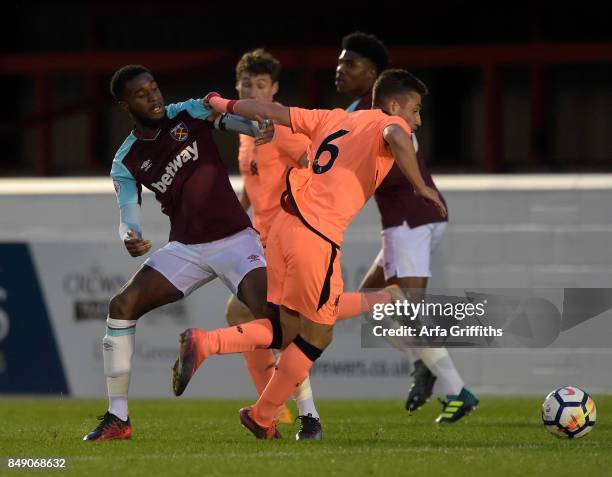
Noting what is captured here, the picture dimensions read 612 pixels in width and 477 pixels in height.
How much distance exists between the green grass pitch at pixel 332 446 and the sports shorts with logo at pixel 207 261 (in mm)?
776

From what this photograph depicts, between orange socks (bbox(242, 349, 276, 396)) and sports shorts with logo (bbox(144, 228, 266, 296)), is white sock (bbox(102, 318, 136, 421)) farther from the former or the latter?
orange socks (bbox(242, 349, 276, 396))

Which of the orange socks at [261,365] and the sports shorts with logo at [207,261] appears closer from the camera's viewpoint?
the sports shorts with logo at [207,261]

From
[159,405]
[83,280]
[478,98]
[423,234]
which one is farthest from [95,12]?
[423,234]

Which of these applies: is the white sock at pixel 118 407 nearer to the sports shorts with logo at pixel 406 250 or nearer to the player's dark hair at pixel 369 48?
the sports shorts with logo at pixel 406 250

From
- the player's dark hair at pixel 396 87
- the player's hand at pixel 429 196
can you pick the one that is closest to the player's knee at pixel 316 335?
the player's hand at pixel 429 196

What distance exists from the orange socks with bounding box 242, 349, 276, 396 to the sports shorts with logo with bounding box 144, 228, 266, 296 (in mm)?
400

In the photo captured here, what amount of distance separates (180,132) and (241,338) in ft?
3.87

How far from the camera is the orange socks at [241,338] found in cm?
709

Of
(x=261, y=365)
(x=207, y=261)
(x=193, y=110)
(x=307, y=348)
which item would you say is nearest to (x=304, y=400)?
(x=261, y=365)

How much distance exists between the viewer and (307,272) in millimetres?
7074

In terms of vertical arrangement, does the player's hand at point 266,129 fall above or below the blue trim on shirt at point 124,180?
above

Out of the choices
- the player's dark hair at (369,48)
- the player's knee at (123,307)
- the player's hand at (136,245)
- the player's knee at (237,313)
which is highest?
the player's dark hair at (369,48)

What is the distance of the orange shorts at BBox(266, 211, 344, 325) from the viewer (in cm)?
708

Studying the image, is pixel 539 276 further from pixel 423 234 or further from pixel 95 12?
pixel 95 12
